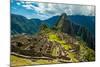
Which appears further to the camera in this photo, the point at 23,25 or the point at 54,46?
the point at 54,46

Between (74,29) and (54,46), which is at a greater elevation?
(74,29)

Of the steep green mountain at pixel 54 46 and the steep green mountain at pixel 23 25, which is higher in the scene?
the steep green mountain at pixel 23 25

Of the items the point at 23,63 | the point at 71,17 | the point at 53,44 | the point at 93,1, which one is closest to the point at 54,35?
the point at 53,44

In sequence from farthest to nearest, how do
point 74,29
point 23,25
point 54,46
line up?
Answer: point 74,29
point 54,46
point 23,25

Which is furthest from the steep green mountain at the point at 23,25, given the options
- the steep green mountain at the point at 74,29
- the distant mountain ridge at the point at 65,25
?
the steep green mountain at the point at 74,29

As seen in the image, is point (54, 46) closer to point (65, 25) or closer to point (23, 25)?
point (65, 25)

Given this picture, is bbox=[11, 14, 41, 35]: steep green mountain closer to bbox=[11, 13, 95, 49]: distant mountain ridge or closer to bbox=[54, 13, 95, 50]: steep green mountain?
bbox=[11, 13, 95, 49]: distant mountain ridge

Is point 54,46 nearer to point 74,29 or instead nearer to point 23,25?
point 74,29

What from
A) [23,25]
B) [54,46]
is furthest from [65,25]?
[23,25]

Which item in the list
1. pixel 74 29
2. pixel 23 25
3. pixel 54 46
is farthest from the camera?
pixel 74 29

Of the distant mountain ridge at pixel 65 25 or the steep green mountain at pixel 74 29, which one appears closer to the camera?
the distant mountain ridge at pixel 65 25

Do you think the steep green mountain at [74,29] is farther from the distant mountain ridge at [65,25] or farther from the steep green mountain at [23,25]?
the steep green mountain at [23,25]
